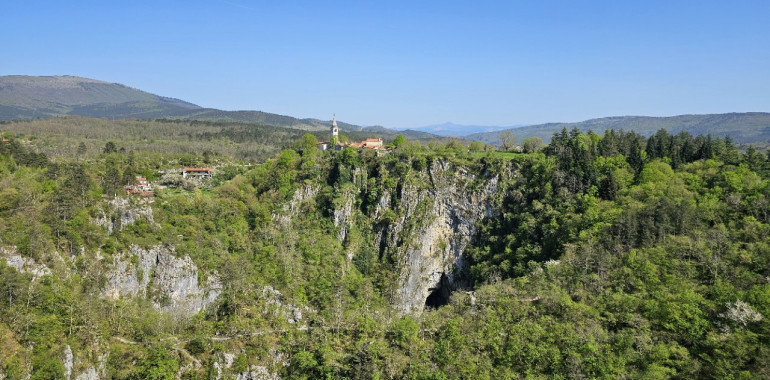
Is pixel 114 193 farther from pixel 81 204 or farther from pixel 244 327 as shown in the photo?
pixel 244 327

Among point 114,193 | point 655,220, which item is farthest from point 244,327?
point 655,220

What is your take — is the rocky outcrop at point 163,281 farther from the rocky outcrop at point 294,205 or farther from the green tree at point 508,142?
the green tree at point 508,142

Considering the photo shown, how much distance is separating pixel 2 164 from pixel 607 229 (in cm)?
6907

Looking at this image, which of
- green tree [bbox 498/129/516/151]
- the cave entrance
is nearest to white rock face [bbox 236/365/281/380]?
the cave entrance

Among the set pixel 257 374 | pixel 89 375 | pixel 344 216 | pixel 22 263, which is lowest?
pixel 257 374

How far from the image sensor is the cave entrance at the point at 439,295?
6481 cm

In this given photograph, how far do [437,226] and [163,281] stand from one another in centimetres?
3616

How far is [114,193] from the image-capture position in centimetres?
4909

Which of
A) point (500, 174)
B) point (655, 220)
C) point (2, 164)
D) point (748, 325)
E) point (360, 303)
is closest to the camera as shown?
point (748, 325)

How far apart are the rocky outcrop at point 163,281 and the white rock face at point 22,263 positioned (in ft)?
18.1

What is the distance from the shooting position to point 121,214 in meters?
44.6

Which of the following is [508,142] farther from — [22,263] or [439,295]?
[22,263]

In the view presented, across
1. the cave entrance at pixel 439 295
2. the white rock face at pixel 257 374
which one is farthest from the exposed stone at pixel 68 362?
the cave entrance at pixel 439 295

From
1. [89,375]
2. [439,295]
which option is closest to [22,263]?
[89,375]
